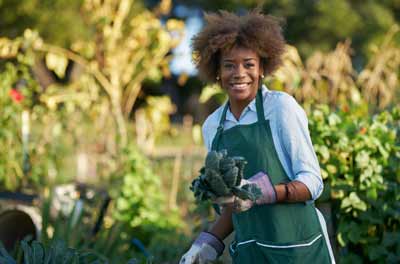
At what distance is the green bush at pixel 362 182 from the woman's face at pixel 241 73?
1.24 m

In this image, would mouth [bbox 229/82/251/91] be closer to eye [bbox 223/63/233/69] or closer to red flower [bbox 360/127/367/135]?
eye [bbox 223/63/233/69]

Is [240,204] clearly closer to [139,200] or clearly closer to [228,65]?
[228,65]

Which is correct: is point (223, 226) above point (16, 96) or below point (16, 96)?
below

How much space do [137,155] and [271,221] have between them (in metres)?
3.02

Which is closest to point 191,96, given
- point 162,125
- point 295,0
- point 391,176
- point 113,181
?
point 295,0

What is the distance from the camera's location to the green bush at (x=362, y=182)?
3.57 meters

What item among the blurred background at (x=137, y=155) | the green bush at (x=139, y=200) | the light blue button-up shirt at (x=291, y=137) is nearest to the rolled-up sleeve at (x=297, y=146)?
the light blue button-up shirt at (x=291, y=137)

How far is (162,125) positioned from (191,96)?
622 inches

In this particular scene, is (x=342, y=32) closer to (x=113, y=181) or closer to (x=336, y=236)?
(x=113, y=181)

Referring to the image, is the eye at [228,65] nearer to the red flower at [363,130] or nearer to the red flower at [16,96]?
the red flower at [363,130]

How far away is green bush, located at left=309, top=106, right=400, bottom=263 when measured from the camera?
3568 mm

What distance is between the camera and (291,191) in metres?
2.20

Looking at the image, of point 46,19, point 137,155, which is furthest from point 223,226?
point 46,19

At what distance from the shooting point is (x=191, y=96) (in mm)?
23938
